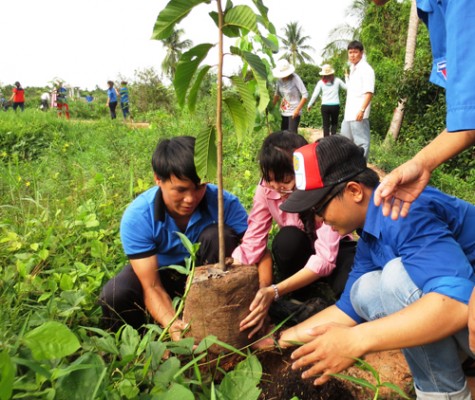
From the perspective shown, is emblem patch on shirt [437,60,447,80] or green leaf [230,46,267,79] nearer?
emblem patch on shirt [437,60,447,80]

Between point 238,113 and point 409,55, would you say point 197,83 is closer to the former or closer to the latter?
point 238,113

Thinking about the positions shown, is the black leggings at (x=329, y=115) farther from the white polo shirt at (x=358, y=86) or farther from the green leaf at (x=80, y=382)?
the green leaf at (x=80, y=382)

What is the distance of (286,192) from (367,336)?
833mm

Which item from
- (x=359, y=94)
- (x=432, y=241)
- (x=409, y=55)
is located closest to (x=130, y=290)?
(x=432, y=241)

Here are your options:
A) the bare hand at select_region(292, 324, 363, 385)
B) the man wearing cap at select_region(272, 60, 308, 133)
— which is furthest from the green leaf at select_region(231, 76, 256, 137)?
the man wearing cap at select_region(272, 60, 308, 133)

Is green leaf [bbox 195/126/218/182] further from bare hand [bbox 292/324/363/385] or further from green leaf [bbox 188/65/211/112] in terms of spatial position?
bare hand [bbox 292/324/363/385]

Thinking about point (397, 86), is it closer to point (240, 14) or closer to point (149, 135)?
point (149, 135)

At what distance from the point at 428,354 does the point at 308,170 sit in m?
0.69

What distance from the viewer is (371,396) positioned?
151 centimetres

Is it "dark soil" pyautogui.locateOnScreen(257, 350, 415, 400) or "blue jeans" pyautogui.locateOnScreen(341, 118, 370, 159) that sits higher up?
"blue jeans" pyautogui.locateOnScreen(341, 118, 370, 159)

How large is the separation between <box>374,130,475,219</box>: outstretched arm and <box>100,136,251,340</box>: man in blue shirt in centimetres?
86

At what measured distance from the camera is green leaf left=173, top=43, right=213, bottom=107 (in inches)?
54.6

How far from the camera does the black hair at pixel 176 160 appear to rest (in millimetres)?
1750

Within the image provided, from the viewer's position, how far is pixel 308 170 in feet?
4.73
